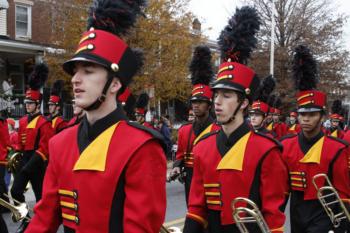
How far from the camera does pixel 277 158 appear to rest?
408 centimetres

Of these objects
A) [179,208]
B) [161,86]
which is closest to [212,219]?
[179,208]

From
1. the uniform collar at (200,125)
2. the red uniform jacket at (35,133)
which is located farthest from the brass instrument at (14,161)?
the uniform collar at (200,125)

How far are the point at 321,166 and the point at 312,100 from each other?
2.95ft

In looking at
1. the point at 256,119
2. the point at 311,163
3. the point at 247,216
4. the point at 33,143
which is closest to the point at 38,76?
the point at 33,143

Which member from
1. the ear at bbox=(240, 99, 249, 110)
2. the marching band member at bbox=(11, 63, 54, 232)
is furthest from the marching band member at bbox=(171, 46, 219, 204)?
the ear at bbox=(240, 99, 249, 110)

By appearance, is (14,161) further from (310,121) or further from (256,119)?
A: (310,121)

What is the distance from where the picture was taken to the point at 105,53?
2949mm

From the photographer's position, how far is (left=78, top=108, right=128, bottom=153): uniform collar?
9.73 ft

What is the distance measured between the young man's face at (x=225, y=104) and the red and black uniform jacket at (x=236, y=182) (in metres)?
0.16

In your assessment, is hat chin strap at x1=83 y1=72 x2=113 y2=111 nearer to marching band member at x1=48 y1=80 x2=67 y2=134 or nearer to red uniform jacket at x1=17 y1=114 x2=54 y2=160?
red uniform jacket at x1=17 y1=114 x2=54 y2=160

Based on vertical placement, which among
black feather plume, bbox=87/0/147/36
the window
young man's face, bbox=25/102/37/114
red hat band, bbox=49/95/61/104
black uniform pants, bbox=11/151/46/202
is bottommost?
black uniform pants, bbox=11/151/46/202

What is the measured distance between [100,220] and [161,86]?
1924cm

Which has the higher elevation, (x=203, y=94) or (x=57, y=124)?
(x=203, y=94)

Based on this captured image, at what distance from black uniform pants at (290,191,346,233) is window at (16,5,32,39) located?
71.0 feet
